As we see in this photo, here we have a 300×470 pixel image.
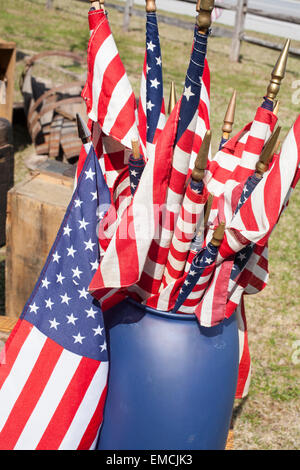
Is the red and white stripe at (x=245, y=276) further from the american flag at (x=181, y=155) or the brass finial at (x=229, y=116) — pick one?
the brass finial at (x=229, y=116)

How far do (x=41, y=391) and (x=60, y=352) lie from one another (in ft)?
0.47

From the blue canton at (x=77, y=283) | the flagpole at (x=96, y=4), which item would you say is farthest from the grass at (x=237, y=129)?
the blue canton at (x=77, y=283)

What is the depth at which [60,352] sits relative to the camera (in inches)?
63.5

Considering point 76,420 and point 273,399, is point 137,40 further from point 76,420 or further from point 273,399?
point 76,420

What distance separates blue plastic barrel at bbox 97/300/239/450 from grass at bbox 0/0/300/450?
1028 millimetres

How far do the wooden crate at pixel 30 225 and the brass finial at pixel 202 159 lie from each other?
1.47m

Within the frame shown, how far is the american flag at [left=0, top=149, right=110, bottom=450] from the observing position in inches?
63.0

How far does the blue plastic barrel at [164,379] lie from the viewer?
1.61 meters

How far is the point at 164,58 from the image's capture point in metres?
10.3

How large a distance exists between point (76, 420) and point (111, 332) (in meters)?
0.30

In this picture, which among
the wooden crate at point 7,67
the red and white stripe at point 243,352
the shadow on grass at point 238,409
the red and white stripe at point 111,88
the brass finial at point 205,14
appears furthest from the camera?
the wooden crate at point 7,67

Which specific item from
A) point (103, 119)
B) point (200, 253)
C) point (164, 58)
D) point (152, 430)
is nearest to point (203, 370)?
point (152, 430)

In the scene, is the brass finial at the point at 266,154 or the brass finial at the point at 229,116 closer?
the brass finial at the point at 266,154

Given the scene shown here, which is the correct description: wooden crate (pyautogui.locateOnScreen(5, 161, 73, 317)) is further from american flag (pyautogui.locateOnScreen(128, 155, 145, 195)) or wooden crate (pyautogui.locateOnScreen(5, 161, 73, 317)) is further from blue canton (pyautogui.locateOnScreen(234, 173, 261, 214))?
blue canton (pyautogui.locateOnScreen(234, 173, 261, 214))
